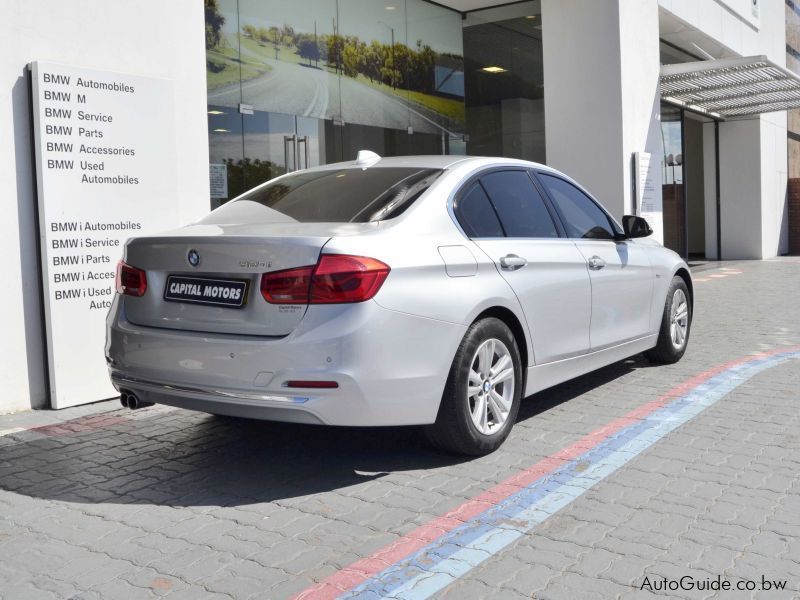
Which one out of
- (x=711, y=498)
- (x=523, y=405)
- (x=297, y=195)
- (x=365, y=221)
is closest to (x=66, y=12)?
(x=297, y=195)

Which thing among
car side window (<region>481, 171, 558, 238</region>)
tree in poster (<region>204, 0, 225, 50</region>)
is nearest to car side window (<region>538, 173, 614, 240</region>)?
car side window (<region>481, 171, 558, 238</region>)

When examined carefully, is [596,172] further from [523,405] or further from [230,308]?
[230,308]

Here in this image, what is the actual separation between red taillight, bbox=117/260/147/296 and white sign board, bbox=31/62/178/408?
168 centimetres

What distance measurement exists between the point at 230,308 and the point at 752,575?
250cm

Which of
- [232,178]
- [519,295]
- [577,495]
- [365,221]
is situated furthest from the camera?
[232,178]

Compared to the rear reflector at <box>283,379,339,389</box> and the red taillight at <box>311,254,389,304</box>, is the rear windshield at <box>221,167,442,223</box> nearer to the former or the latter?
the red taillight at <box>311,254,389,304</box>

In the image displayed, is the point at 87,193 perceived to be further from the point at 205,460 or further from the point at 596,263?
the point at 596,263

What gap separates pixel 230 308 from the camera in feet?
13.9

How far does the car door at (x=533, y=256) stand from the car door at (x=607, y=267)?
165 mm

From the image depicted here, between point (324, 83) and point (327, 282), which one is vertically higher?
point (324, 83)

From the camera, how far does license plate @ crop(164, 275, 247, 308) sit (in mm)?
4238

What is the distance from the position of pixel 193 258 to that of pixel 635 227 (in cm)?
356

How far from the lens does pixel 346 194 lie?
4.99 metres

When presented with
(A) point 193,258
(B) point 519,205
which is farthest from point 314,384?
(B) point 519,205
